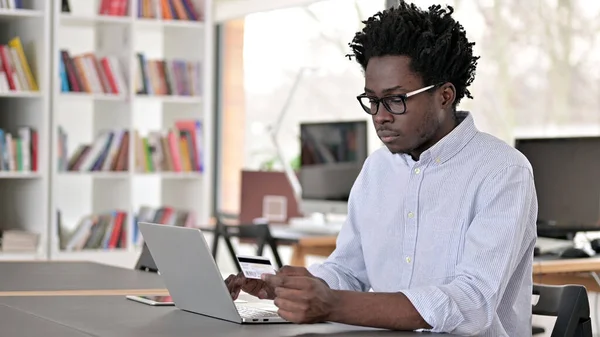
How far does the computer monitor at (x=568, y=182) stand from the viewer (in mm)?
4285

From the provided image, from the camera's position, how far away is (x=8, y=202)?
561 centimetres

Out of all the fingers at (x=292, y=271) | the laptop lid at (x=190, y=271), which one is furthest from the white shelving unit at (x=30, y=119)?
the fingers at (x=292, y=271)

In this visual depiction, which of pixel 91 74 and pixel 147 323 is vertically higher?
pixel 91 74

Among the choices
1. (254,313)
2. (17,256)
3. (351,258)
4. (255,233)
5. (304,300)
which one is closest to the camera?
(304,300)

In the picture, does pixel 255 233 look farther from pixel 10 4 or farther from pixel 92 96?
pixel 10 4

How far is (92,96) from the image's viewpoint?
557 centimetres

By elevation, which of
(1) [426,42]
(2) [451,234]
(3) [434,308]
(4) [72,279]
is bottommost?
(4) [72,279]

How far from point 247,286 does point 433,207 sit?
1.37 feet

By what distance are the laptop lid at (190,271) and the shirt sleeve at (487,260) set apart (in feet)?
1.13

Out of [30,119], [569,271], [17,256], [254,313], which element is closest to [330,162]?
[30,119]

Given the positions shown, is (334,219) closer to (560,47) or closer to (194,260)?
(560,47)

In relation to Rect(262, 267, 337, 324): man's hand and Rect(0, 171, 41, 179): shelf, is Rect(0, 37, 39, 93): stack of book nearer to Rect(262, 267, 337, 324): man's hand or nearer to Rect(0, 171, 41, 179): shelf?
Rect(0, 171, 41, 179): shelf

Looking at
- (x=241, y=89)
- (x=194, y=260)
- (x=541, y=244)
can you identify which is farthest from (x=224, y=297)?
(x=241, y=89)

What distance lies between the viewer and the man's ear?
215 centimetres
